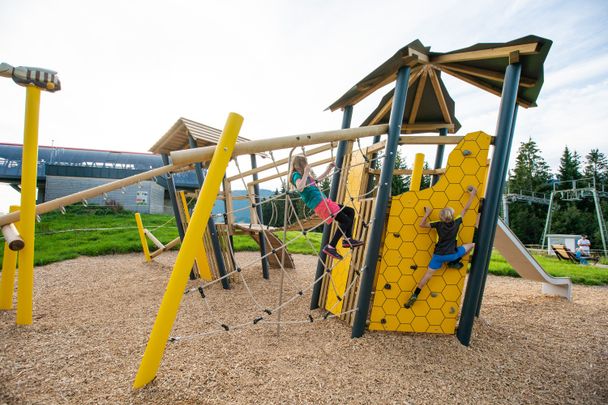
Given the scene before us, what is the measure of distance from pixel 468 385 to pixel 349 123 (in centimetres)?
334

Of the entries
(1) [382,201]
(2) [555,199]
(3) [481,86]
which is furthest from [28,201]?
(2) [555,199]

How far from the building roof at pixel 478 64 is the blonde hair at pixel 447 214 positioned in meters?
1.66

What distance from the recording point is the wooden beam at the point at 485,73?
3.78 m

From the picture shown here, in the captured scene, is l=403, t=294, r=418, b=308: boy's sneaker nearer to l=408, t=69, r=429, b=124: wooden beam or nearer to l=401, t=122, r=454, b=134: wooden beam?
l=408, t=69, r=429, b=124: wooden beam

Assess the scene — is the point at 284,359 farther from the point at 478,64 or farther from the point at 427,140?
the point at 478,64

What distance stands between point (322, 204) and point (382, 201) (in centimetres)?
72

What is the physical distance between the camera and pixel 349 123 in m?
4.51

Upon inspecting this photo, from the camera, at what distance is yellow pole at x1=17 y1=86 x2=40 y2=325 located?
3.59m

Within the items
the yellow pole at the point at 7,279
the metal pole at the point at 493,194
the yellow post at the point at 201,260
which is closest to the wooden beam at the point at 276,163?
the yellow post at the point at 201,260

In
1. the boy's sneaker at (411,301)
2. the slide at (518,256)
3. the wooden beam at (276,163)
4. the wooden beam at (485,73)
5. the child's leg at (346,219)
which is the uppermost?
the wooden beam at (485,73)

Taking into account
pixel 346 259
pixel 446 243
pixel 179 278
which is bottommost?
pixel 346 259

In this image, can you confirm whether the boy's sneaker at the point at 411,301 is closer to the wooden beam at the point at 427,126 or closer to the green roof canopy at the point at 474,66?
the green roof canopy at the point at 474,66

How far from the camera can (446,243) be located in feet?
11.3

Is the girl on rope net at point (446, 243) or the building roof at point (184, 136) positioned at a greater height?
the building roof at point (184, 136)
